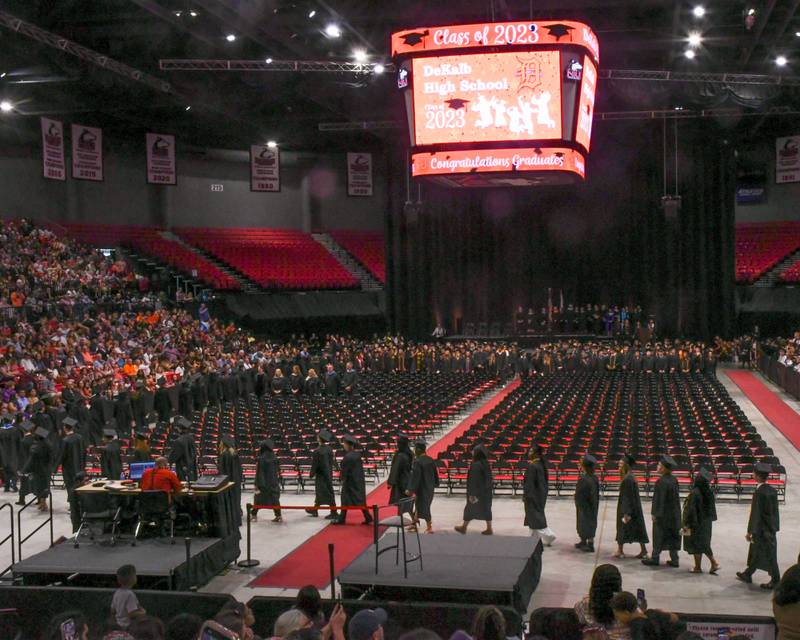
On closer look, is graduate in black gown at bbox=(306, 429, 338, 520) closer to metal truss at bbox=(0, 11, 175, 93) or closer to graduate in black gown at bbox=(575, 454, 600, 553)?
graduate in black gown at bbox=(575, 454, 600, 553)

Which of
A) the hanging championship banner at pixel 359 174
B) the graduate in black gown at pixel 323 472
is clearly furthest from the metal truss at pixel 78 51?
the hanging championship banner at pixel 359 174

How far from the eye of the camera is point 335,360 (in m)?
35.1

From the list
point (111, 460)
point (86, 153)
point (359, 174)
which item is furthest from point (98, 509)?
point (359, 174)

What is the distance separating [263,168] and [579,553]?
103ft

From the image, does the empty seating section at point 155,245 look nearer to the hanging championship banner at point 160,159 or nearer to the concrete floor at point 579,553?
the hanging championship banner at point 160,159

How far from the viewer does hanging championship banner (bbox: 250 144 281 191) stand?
1635 inches

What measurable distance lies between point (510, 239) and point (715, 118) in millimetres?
11290

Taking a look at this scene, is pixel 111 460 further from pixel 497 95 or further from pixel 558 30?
pixel 558 30

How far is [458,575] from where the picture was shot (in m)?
10.7

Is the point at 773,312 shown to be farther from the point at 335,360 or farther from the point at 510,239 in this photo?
the point at 335,360

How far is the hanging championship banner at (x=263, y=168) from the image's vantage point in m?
41.5

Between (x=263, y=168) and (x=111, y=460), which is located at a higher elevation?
(x=263, y=168)

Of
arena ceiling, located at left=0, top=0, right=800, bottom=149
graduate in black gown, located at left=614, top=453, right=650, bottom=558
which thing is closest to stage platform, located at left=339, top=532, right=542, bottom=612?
graduate in black gown, located at left=614, top=453, right=650, bottom=558

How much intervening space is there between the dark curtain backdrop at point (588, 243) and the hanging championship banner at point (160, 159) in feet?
40.1
